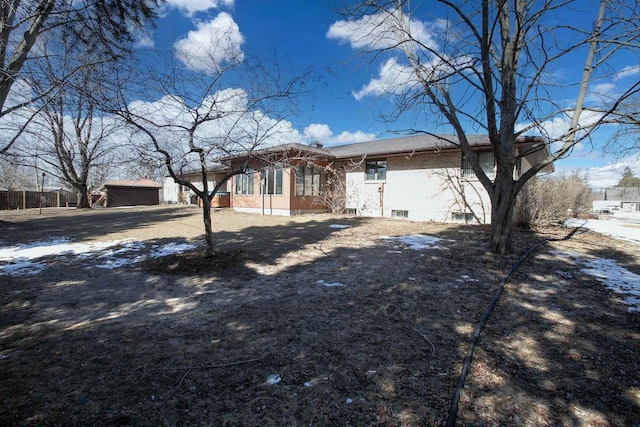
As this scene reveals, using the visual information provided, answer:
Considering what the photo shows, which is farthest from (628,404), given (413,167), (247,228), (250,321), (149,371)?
(413,167)

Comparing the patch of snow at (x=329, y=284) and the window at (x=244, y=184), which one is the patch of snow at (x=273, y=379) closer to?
the patch of snow at (x=329, y=284)

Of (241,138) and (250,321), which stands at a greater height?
(241,138)

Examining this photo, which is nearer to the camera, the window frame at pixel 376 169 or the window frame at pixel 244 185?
the window frame at pixel 376 169

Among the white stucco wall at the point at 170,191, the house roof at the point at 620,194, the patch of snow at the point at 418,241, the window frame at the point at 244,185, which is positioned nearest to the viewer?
the patch of snow at the point at 418,241

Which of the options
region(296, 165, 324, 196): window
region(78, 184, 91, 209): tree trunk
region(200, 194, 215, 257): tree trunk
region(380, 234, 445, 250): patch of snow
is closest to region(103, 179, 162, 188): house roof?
region(78, 184, 91, 209): tree trunk

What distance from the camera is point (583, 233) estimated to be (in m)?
9.58

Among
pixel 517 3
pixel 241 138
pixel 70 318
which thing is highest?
pixel 517 3

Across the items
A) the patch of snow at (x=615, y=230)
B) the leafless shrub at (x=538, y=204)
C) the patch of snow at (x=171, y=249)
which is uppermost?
the leafless shrub at (x=538, y=204)

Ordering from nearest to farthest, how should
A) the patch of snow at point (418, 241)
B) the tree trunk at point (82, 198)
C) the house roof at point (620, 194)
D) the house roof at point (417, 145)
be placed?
the patch of snow at point (418, 241)
the house roof at point (417, 145)
the tree trunk at point (82, 198)
the house roof at point (620, 194)

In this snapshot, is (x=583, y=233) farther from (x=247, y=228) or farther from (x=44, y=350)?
(x=44, y=350)

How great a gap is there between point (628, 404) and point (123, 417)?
331 cm

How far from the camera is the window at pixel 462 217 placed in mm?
12312

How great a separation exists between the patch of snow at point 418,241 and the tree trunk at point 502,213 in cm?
120

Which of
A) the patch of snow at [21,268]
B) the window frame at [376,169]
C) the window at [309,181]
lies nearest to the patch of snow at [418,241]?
the window frame at [376,169]
